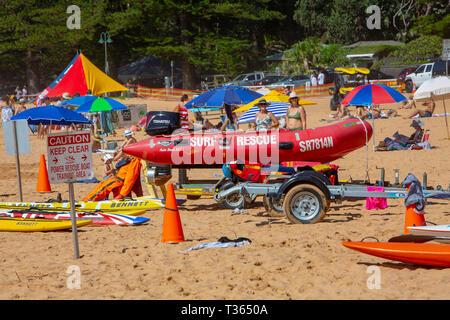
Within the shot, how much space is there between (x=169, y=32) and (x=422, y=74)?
2542 cm

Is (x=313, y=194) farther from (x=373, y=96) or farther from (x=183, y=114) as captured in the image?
(x=373, y=96)

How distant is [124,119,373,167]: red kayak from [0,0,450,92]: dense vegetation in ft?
116

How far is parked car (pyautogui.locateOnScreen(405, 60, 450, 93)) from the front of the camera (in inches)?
1278

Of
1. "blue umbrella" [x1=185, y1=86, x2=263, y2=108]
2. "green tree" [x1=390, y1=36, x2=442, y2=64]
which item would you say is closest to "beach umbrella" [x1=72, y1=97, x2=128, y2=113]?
"blue umbrella" [x1=185, y1=86, x2=263, y2=108]

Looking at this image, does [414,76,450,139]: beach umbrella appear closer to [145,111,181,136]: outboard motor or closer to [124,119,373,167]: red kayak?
[124,119,373,167]: red kayak

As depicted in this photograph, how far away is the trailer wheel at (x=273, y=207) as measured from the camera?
954cm

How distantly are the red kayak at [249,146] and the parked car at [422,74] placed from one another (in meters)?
23.5

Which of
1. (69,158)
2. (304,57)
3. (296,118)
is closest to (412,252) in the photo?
(69,158)

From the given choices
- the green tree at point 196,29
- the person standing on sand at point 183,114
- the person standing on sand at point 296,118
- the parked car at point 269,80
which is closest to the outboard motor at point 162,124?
the person standing on sand at point 183,114

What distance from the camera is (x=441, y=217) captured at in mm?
8664

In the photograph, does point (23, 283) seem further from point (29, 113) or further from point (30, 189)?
point (29, 113)

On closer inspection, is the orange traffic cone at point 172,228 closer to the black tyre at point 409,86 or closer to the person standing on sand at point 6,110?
the person standing on sand at point 6,110

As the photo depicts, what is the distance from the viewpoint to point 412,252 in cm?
626
